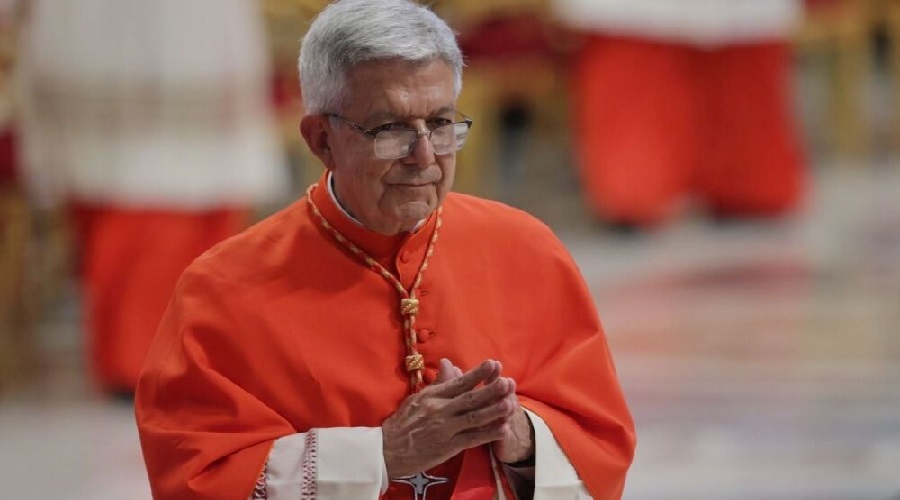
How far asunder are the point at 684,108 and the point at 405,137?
555 centimetres

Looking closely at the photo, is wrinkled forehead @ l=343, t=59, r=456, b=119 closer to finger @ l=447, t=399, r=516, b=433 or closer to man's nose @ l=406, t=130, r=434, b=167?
man's nose @ l=406, t=130, r=434, b=167

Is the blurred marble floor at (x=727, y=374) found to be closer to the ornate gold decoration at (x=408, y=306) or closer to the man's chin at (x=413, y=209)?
the ornate gold decoration at (x=408, y=306)

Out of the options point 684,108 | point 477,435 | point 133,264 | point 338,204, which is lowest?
A: point 133,264

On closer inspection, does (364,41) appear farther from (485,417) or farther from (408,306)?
(485,417)

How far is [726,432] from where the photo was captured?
530 cm

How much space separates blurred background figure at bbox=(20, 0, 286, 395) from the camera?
17.3ft

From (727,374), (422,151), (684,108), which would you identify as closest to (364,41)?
(422,151)

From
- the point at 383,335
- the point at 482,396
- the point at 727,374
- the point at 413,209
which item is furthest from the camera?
the point at 727,374

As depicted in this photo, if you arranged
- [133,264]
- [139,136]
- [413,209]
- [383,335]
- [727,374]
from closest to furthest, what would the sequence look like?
[413,209], [383,335], [139,136], [133,264], [727,374]

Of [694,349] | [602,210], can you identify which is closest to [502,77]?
[602,210]

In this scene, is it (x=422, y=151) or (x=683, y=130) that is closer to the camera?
(x=422, y=151)

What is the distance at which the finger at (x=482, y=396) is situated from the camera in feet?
8.44

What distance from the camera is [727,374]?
5.86m

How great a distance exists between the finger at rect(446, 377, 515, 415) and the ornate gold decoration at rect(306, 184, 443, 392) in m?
0.19
